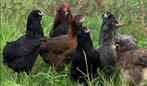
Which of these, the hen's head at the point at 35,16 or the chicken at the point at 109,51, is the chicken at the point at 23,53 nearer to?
the hen's head at the point at 35,16

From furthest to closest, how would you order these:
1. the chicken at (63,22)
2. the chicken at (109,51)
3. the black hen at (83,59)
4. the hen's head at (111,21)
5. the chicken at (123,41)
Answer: the chicken at (63,22), the hen's head at (111,21), the chicken at (123,41), the chicken at (109,51), the black hen at (83,59)

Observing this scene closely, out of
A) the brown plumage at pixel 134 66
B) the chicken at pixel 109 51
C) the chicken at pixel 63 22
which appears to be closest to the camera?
the brown plumage at pixel 134 66

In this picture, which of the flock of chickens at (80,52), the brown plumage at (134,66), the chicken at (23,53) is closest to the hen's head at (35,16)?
the flock of chickens at (80,52)

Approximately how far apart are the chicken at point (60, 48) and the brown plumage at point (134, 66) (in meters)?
1.06

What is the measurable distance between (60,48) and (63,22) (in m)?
0.79

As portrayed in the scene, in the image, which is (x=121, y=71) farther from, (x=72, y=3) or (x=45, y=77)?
(x=72, y=3)

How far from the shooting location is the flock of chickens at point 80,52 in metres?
6.75

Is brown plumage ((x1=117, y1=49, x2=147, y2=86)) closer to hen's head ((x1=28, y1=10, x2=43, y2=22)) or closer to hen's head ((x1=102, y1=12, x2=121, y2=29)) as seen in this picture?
hen's head ((x1=102, y1=12, x2=121, y2=29))

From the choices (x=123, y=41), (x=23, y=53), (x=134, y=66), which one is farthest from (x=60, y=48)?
(x=134, y=66)

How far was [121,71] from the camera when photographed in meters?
6.77

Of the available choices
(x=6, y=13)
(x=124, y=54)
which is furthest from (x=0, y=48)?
(x=124, y=54)

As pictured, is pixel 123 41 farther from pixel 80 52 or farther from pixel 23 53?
pixel 23 53

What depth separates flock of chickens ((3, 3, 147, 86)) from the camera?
675cm

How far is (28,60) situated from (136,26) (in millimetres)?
2341
